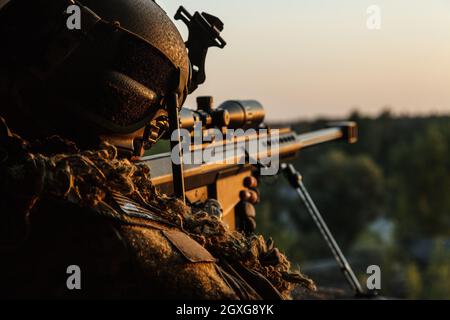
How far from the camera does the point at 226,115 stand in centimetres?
402

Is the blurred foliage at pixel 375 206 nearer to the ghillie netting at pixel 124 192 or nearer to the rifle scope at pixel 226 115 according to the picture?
the rifle scope at pixel 226 115

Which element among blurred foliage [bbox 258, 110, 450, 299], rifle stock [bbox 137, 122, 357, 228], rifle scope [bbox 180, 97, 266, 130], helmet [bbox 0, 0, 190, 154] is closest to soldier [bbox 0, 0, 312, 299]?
helmet [bbox 0, 0, 190, 154]

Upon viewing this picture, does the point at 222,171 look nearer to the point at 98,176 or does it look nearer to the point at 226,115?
the point at 226,115

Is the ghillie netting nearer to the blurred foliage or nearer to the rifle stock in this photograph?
the rifle stock

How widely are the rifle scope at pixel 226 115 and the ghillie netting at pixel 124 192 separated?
1145 mm

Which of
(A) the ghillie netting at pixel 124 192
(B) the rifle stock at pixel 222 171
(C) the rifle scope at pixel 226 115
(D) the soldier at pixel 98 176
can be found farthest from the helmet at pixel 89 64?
(C) the rifle scope at pixel 226 115

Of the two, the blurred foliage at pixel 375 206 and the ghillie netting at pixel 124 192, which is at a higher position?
the blurred foliage at pixel 375 206

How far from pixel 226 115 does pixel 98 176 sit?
76.0 inches

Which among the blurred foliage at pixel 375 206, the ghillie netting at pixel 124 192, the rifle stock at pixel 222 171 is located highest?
the blurred foliage at pixel 375 206

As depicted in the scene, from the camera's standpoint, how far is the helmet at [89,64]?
223cm

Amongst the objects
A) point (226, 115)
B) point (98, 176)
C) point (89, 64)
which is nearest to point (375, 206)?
point (226, 115)
